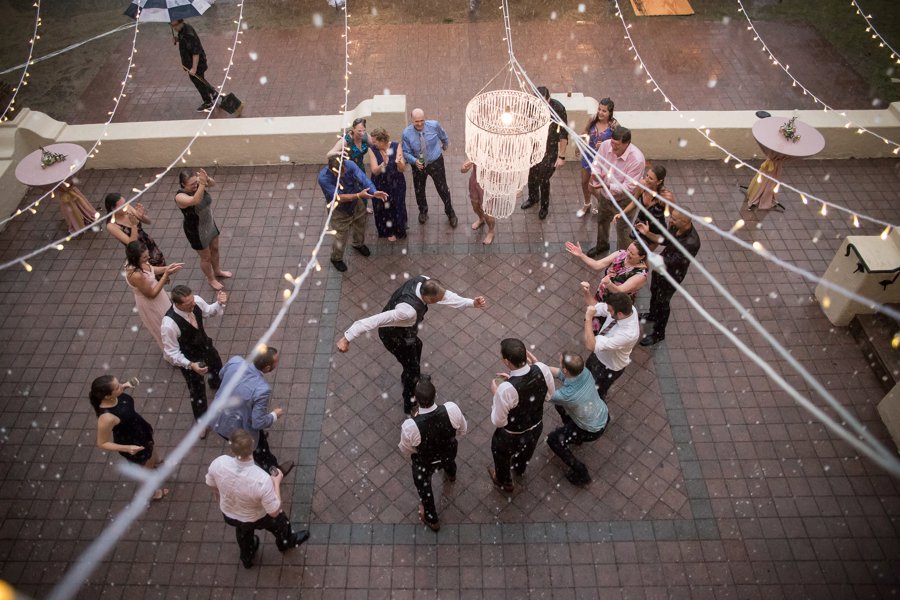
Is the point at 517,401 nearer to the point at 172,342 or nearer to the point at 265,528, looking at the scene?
the point at 265,528

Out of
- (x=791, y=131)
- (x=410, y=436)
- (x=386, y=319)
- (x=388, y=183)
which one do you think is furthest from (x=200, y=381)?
(x=791, y=131)

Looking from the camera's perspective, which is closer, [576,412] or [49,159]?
[576,412]

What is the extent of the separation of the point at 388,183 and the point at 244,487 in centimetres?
408

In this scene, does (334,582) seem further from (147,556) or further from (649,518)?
(649,518)

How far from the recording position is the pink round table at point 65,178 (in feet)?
24.3

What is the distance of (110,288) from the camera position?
7398 millimetres

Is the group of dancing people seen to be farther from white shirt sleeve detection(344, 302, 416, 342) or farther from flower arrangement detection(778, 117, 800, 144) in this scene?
flower arrangement detection(778, 117, 800, 144)

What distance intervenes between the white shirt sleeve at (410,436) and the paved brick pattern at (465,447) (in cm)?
105

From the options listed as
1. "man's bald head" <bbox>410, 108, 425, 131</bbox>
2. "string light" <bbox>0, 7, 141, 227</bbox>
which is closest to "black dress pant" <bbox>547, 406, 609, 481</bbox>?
"man's bald head" <bbox>410, 108, 425, 131</bbox>

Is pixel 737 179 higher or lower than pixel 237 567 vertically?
higher

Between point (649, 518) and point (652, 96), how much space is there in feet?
23.3

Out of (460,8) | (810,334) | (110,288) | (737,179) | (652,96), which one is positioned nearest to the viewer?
(810,334)

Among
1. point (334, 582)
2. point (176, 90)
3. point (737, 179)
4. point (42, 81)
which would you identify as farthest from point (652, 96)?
point (42, 81)

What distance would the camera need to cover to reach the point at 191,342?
17.9ft
